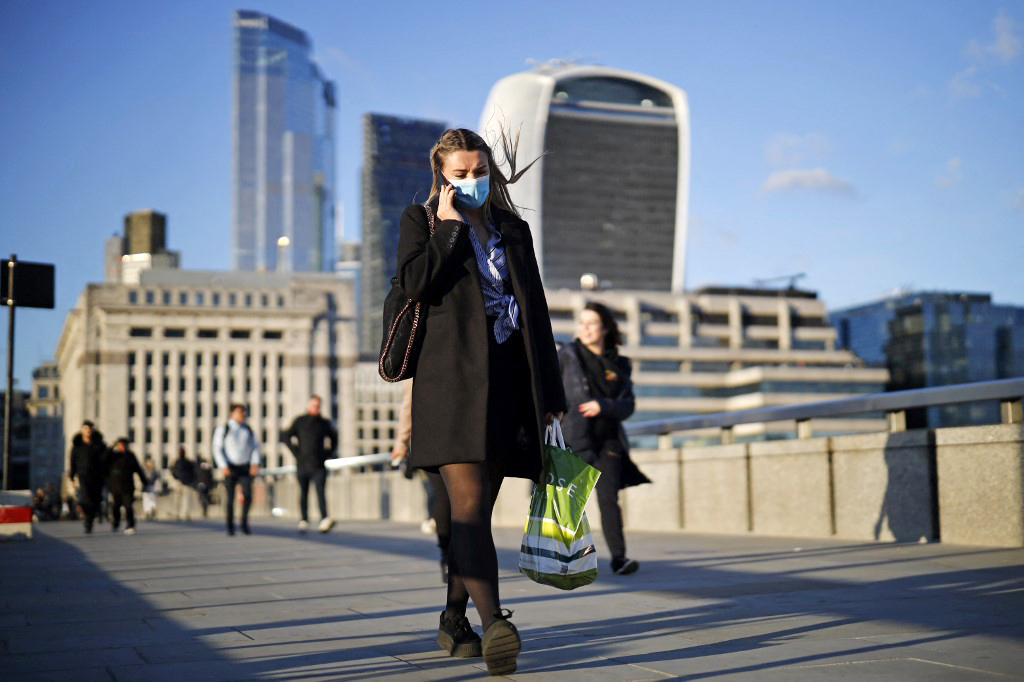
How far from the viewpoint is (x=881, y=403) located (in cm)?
938

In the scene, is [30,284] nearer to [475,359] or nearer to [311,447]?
[311,447]

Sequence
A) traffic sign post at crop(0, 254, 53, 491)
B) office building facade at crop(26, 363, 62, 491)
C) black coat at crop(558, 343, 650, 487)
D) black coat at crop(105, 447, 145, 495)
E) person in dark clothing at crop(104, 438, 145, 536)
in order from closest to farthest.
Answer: black coat at crop(558, 343, 650, 487) → traffic sign post at crop(0, 254, 53, 491) → person in dark clothing at crop(104, 438, 145, 536) → black coat at crop(105, 447, 145, 495) → office building facade at crop(26, 363, 62, 491)

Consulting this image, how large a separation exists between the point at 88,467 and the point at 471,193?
16.0 m

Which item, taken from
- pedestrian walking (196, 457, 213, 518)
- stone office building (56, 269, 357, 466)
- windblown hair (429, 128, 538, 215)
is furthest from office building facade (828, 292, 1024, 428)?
windblown hair (429, 128, 538, 215)

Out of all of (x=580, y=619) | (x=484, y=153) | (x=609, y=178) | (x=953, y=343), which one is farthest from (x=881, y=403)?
(x=609, y=178)

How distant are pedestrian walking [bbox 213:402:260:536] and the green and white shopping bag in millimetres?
12803

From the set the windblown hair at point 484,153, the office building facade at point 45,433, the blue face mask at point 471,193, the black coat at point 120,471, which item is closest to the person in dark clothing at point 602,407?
the windblown hair at point 484,153

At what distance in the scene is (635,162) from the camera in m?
184

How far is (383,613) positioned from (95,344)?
13222 cm

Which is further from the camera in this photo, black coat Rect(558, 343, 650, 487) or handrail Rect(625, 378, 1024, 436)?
handrail Rect(625, 378, 1024, 436)

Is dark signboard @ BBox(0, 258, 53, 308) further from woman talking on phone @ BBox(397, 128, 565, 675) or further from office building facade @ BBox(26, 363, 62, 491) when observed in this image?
office building facade @ BBox(26, 363, 62, 491)

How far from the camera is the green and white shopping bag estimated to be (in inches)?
169

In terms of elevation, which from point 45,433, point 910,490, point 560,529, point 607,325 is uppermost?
point 607,325

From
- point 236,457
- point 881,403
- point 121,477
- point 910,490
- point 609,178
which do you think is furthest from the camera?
point 609,178
